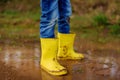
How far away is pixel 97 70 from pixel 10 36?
1852 mm

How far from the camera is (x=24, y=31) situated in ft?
17.2

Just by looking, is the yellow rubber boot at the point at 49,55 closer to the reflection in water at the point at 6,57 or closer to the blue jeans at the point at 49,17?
the blue jeans at the point at 49,17

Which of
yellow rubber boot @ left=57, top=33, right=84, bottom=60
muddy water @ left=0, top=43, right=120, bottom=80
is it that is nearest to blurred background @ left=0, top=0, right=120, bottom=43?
muddy water @ left=0, top=43, right=120, bottom=80

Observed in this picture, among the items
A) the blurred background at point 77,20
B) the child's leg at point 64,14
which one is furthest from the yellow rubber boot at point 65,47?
the blurred background at point 77,20

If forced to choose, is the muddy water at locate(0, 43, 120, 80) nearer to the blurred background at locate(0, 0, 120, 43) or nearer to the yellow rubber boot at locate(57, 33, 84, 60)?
the yellow rubber boot at locate(57, 33, 84, 60)

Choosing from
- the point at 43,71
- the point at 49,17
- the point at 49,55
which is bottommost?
the point at 43,71

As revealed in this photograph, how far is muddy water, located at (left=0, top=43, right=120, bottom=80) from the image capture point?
3.03 metres

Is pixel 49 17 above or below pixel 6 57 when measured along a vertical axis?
above

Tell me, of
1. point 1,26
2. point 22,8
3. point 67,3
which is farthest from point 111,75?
point 22,8

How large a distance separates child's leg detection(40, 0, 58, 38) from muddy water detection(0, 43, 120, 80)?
15.1 inches

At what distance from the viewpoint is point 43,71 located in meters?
3.17

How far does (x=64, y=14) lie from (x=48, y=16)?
43cm

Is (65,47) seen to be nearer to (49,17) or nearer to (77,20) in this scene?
(49,17)

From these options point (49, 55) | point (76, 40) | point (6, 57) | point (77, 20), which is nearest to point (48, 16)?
point (49, 55)
